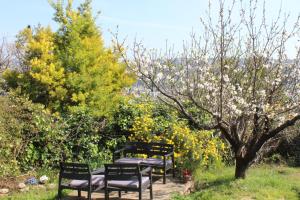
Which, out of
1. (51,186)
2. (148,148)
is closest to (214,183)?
(148,148)

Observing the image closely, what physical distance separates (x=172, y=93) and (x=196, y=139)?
2401mm

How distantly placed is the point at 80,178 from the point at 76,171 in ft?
0.51

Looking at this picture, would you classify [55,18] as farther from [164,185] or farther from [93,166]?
[164,185]

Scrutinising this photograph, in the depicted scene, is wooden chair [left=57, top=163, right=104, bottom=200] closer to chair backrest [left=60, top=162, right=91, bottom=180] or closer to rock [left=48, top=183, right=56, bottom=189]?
chair backrest [left=60, top=162, right=91, bottom=180]

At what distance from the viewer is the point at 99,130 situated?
10.7 meters

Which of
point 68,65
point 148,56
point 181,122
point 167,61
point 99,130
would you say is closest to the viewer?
point 148,56

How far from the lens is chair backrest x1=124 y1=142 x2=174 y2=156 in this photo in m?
9.27

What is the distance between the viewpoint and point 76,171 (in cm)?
683

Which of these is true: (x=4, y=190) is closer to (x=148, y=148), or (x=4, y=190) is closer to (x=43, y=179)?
(x=43, y=179)

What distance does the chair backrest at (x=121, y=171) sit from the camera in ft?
21.9

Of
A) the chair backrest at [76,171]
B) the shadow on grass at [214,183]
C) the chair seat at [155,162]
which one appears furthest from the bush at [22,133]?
the shadow on grass at [214,183]

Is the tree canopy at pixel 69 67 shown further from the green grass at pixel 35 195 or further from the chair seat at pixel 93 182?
the chair seat at pixel 93 182

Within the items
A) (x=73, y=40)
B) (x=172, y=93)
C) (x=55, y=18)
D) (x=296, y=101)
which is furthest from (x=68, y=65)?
(x=296, y=101)

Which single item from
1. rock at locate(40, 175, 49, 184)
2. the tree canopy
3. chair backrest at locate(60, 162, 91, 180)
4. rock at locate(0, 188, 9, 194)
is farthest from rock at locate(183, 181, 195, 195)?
the tree canopy
